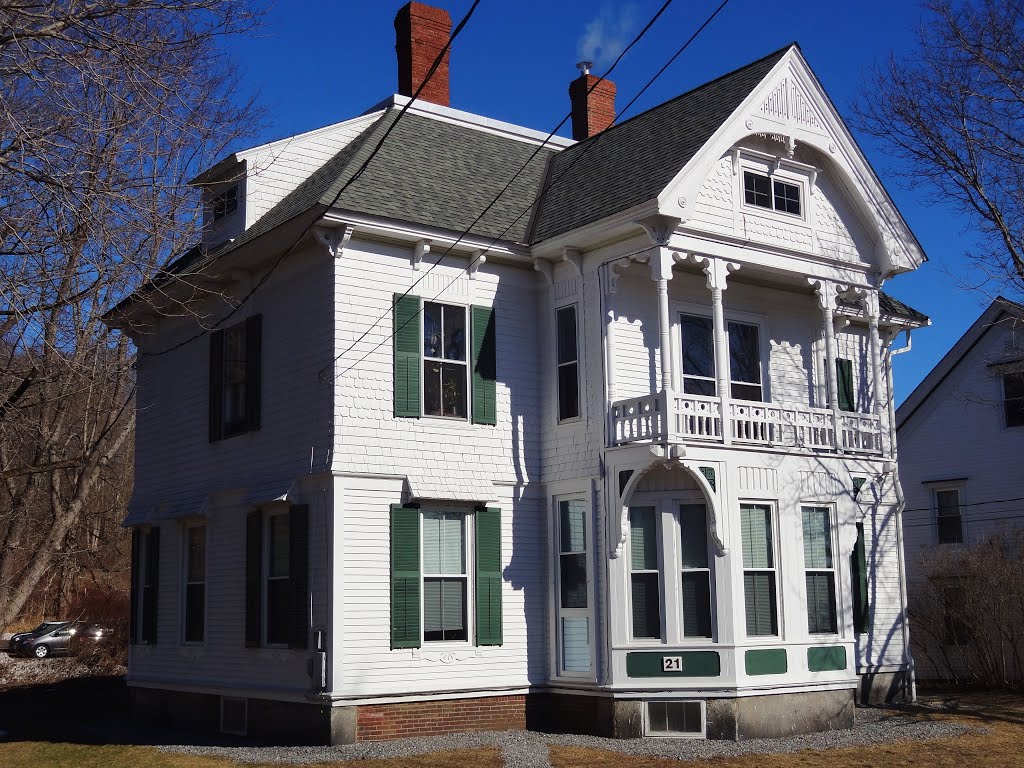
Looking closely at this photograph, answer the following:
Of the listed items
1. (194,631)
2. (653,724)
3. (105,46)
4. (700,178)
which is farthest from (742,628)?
(105,46)

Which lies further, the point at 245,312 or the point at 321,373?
the point at 245,312

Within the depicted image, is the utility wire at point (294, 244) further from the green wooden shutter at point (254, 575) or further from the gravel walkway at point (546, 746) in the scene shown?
the gravel walkway at point (546, 746)

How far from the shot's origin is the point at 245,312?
18.7 meters

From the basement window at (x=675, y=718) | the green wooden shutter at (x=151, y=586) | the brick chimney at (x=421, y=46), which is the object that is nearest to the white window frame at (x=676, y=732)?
the basement window at (x=675, y=718)

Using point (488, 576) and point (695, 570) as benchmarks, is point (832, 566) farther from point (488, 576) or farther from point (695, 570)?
point (488, 576)

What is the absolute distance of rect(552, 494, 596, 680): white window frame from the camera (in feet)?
54.4

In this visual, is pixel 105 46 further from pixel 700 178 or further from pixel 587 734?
pixel 587 734

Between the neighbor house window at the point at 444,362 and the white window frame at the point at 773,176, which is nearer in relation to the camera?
the neighbor house window at the point at 444,362

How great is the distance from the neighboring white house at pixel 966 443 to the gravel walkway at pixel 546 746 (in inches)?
443

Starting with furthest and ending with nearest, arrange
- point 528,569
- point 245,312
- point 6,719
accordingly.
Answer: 1. point 6,719
2. point 245,312
3. point 528,569

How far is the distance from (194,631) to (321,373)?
17.6 ft

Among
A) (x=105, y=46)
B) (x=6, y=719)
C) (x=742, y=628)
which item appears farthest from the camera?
(x=6, y=719)

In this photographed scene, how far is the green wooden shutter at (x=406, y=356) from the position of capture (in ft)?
54.3

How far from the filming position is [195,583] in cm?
1895
